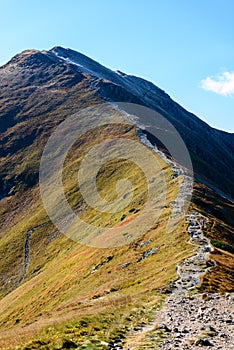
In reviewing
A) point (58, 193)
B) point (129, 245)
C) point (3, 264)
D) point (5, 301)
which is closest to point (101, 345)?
point (129, 245)

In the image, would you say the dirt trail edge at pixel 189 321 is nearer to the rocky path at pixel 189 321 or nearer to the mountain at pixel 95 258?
the rocky path at pixel 189 321

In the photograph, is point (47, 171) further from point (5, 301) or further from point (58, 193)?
point (5, 301)

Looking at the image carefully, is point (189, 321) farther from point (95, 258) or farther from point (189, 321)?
point (95, 258)

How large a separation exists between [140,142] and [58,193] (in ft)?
117

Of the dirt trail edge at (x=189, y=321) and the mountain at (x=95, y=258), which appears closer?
the dirt trail edge at (x=189, y=321)

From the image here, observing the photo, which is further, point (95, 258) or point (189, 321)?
point (95, 258)

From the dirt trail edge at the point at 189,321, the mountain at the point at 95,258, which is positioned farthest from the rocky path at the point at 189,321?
the mountain at the point at 95,258

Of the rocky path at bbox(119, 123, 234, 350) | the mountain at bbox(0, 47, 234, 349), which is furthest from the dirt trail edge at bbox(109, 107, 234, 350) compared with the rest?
the mountain at bbox(0, 47, 234, 349)

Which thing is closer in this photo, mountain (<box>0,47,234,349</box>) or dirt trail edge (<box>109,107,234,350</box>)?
dirt trail edge (<box>109,107,234,350</box>)

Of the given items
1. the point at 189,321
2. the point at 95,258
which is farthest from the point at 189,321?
the point at 95,258

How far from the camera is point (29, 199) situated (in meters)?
135

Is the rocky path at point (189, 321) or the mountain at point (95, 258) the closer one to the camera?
the rocky path at point (189, 321)

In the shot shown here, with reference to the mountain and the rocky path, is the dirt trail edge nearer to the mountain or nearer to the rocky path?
the rocky path

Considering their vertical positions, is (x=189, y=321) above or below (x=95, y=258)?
above
